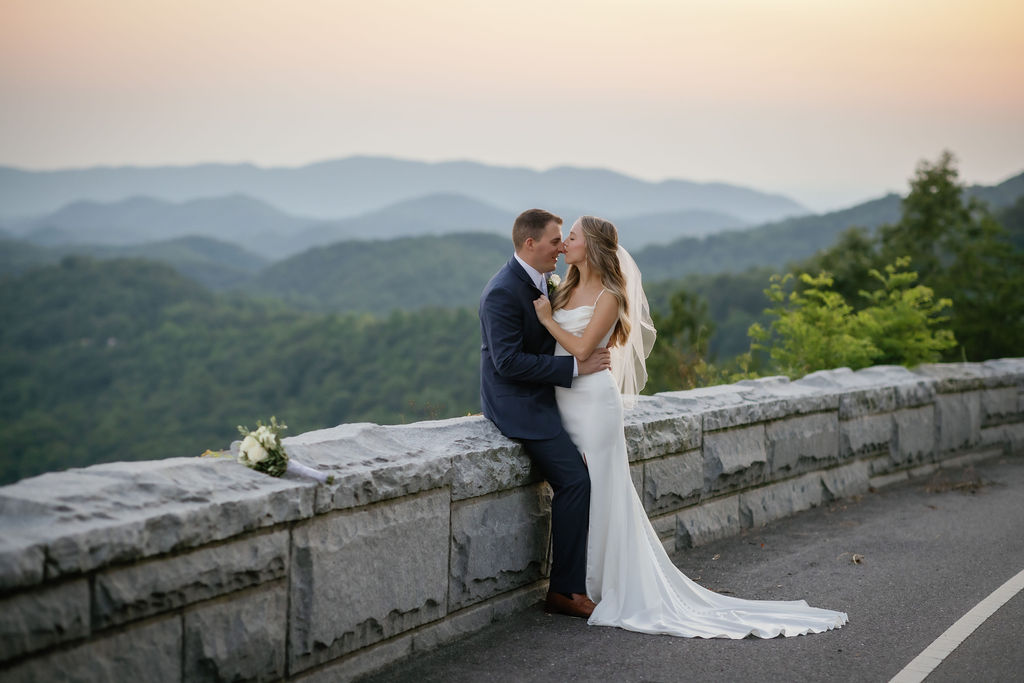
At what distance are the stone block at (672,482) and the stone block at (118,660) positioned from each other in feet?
11.1

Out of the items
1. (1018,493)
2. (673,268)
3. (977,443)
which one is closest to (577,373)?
(1018,493)

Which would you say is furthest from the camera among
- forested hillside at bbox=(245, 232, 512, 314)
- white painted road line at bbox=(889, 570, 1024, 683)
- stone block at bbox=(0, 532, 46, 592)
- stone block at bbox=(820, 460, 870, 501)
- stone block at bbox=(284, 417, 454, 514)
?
forested hillside at bbox=(245, 232, 512, 314)

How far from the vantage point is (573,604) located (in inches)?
189

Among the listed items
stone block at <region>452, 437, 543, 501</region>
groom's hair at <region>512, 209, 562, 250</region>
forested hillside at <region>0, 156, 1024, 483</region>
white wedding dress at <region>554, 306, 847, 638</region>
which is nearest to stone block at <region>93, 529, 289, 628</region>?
stone block at <region>452, 437, 543, 501</region>

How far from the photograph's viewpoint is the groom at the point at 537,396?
15.7 feet

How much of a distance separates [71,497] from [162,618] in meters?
0.50

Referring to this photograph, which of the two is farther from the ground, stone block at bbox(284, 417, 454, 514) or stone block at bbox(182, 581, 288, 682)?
stone block at bbox(284, 417, 454, 514)

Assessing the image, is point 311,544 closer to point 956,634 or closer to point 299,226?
point 956,634

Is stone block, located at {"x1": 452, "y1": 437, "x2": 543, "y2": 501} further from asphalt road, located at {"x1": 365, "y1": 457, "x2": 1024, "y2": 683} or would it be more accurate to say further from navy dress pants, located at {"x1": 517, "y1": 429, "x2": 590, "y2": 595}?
asphalt road, located at {"x1": 365, "y1": 457, "x2": 1024, "y2": 683}

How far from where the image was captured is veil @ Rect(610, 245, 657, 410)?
17.3 feet

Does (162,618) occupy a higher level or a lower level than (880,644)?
higher

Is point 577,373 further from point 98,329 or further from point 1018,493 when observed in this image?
point 98,329

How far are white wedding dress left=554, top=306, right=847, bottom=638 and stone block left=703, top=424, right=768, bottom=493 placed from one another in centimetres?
148

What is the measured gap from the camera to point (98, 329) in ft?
278
